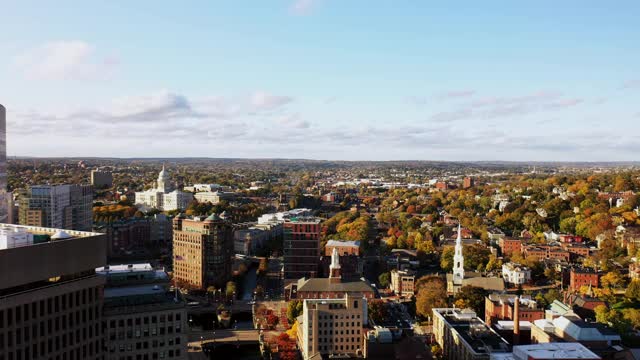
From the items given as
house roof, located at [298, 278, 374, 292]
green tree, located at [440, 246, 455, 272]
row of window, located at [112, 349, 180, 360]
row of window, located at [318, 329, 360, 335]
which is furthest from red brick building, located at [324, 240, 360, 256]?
row of window, located at [112, 349, 180, 360]

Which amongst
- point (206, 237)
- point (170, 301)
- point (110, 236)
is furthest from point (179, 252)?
point (170, 301)

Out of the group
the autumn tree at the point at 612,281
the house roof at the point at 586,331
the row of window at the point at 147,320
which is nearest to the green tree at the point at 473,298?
the house roof at the point at 586,331

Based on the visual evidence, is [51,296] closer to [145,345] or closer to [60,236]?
[60,236]

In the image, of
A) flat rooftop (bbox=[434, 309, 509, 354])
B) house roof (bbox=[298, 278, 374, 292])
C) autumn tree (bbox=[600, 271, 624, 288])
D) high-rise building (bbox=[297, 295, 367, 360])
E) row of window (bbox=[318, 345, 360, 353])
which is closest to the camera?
flat rooftop (bbox=[434, 309, 509, 354])

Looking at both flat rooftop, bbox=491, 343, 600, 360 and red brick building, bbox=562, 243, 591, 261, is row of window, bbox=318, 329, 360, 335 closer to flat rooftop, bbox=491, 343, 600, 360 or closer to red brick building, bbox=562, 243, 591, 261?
flat rooftop, bbox=491, 343, 600, 360

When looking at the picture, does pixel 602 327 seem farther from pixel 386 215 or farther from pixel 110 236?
pixel 386 215

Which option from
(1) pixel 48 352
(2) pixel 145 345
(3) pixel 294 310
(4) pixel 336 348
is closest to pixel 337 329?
(4) pixel 336 348
